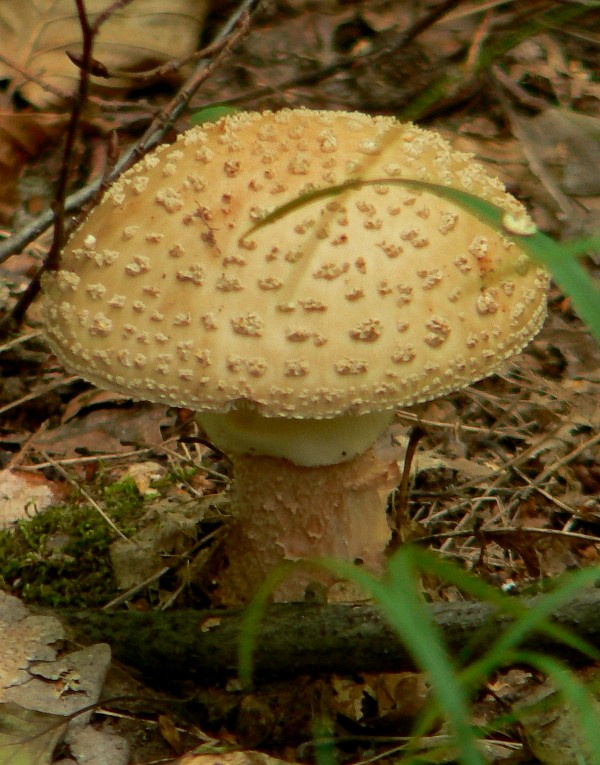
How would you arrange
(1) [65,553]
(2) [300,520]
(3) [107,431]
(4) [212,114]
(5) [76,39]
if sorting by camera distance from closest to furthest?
(4) [212,114]
(2) [300,520]
(1) [65,553]
(3) [107,431]
(5) [76,39]

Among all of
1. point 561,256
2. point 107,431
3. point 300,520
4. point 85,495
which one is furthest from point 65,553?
point 561,256

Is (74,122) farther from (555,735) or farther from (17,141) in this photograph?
(17,141)

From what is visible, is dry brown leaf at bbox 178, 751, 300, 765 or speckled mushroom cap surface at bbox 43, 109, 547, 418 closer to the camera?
speckled mushroom cap surface at bbox 43, 109, 547, 418

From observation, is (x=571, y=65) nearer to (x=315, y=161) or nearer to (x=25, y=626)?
(x=315, y=161)

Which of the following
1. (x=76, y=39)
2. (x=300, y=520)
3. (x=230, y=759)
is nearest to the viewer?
(x=230, y=759)

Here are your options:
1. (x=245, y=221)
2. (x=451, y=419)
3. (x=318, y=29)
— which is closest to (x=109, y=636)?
(x=245, y=221)

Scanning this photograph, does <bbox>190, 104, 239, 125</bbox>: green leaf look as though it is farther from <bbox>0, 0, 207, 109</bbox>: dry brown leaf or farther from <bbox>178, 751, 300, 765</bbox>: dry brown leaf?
<bbox>0, 0, 207, 109</bbox>: dry brown leaf

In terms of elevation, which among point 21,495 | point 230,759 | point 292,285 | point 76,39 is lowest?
point 230,759

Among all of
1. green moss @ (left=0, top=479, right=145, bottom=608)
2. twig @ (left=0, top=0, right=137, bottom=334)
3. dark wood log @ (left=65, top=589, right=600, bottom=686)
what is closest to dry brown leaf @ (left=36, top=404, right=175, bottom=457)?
green moss @ (left=0, top=479, right=145, bottom=608)
